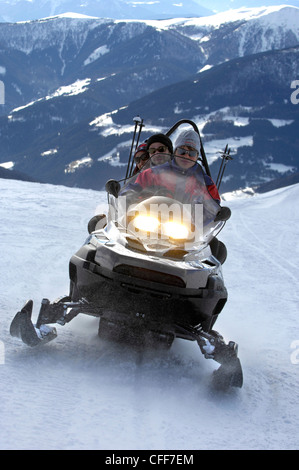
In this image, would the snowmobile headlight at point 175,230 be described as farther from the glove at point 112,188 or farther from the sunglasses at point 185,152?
the sunglasses at point 185,152

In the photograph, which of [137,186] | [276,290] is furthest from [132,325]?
[276,290]

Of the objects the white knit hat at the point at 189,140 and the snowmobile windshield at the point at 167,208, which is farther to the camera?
the white knit hat at the point at 189,140

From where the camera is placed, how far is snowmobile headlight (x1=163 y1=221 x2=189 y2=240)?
4220 mm

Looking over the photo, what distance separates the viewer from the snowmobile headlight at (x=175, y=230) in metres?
4.22

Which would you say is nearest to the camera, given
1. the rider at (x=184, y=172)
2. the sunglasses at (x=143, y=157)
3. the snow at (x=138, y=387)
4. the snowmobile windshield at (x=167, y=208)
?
the snow at (x=138, y=387)

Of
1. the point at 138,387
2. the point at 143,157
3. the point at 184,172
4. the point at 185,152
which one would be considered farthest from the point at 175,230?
the point at 143,157

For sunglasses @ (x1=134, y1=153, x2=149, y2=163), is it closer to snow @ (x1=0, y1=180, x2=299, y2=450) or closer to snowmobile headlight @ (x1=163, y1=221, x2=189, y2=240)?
snow @ (x1=0, y1=180, x2=299, y2=450)

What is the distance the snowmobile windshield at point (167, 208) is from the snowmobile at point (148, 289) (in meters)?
0.01

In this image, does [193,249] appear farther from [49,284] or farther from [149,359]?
[49,284]

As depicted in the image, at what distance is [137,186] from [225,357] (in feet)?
6.61

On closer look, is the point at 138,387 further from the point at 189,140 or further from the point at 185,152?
the point at 189,140

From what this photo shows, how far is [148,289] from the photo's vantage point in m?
3.76

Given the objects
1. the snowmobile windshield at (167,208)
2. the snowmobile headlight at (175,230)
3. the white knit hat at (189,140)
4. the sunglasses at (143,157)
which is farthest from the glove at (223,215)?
the sunglasses at (143,157)

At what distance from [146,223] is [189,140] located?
1747 millimetres
